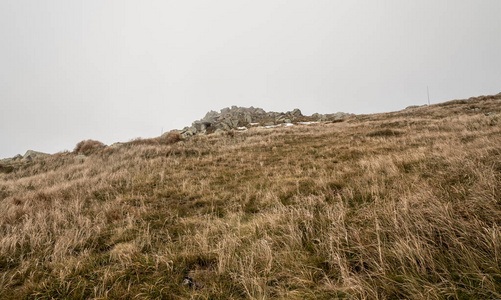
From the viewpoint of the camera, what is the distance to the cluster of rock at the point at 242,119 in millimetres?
39734

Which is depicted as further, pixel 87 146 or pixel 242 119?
pixel 242 119

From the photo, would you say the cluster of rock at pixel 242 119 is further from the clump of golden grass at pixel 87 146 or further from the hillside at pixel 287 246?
the hillside at pixel 287 246

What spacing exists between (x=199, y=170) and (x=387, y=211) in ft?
25.0

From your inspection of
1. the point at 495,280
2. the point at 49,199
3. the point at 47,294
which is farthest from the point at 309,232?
the point at 49,199

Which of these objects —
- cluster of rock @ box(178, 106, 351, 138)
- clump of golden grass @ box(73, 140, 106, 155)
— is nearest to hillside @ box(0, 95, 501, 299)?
clump of golden grass @ box(73, 140, 106, 155)

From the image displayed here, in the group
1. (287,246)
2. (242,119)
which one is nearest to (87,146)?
(287,246)

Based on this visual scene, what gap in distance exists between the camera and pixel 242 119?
58.0 metres

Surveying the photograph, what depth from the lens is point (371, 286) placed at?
5.40 feet

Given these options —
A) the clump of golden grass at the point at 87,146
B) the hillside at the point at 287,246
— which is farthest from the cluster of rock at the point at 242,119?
the hillside at the point at 287,246

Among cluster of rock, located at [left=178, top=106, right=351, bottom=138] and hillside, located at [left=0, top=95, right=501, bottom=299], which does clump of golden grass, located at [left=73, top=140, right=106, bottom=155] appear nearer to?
cluster of rock, located at [left=178, top=106, right=351, bottom=138]

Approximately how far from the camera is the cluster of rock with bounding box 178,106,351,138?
130ft

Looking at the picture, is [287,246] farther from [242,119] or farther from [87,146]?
[242,119]

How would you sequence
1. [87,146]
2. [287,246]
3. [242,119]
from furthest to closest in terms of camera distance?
[242,119], [87,146], [287,246]

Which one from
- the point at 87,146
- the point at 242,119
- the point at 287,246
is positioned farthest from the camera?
the point at 242,119
